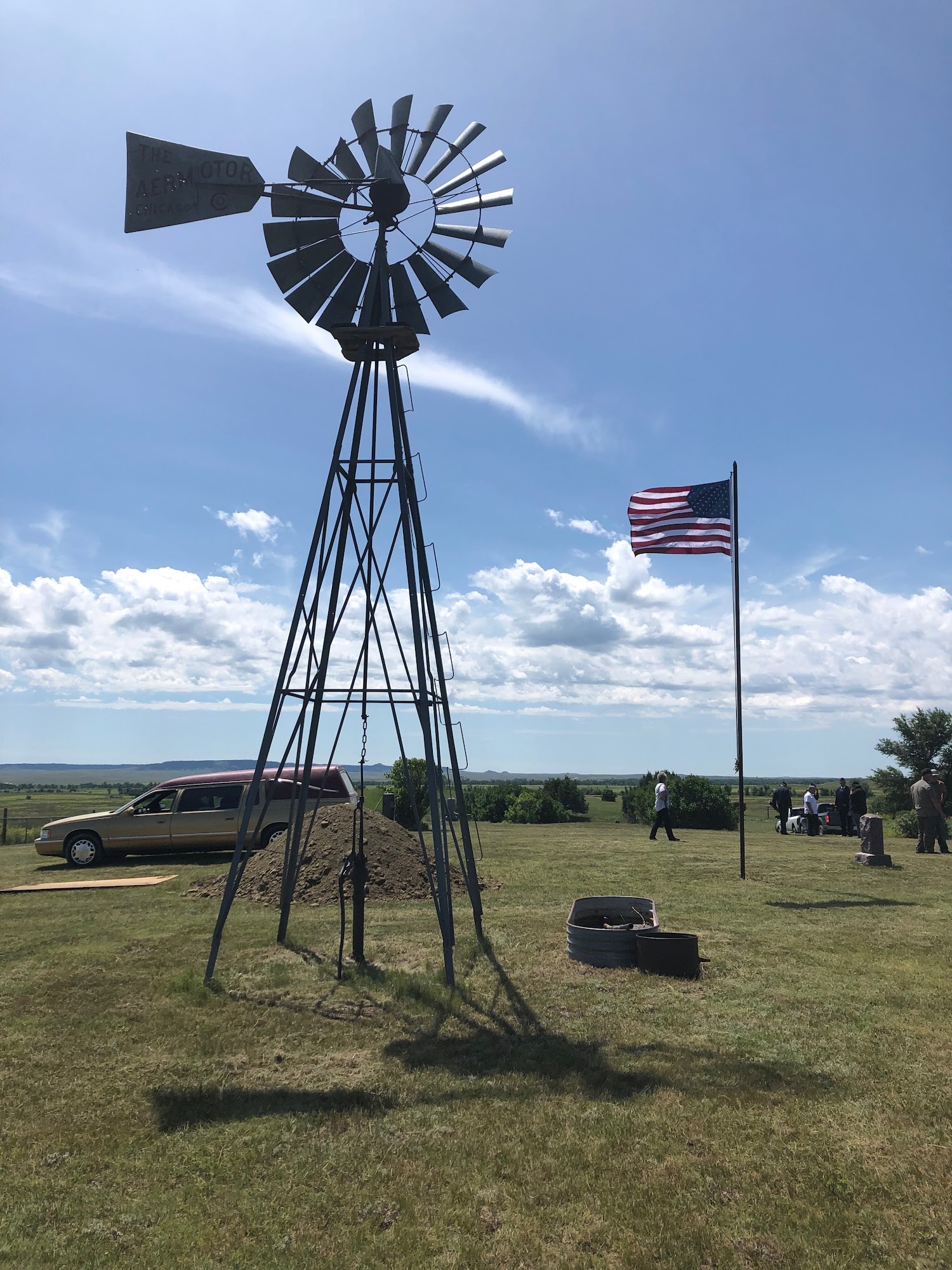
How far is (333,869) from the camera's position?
43.9ft

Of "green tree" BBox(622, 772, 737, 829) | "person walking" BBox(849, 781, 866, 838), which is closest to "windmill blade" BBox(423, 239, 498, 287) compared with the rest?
"person walking" BBox(849, 781, 866, 838)

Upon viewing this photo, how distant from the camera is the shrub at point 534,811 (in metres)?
36.0

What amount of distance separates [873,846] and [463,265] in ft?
45.3

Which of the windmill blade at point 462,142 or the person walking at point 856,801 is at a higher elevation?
the windmill blade at point 462,142

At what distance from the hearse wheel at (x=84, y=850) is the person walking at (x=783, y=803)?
19602 mm

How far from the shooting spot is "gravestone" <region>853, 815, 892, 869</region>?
53.8ft

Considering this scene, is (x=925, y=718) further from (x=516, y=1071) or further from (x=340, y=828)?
(x=516, y=1071)

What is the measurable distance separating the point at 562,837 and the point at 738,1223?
19166 mm

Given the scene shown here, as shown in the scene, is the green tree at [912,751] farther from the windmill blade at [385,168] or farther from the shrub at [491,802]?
the windmill blade at [385,168]

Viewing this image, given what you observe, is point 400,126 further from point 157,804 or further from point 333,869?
point 157,804

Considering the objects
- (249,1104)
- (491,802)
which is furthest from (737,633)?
(491,802)

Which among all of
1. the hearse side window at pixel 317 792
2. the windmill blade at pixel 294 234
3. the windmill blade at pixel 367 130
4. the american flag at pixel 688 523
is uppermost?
the windmill blade at pixel 367 130

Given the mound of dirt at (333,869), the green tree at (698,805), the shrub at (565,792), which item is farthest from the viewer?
the shrub at (565,792)

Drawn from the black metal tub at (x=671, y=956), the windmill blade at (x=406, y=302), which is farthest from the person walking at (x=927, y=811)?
the windmill blade at (x=406, y=302)
